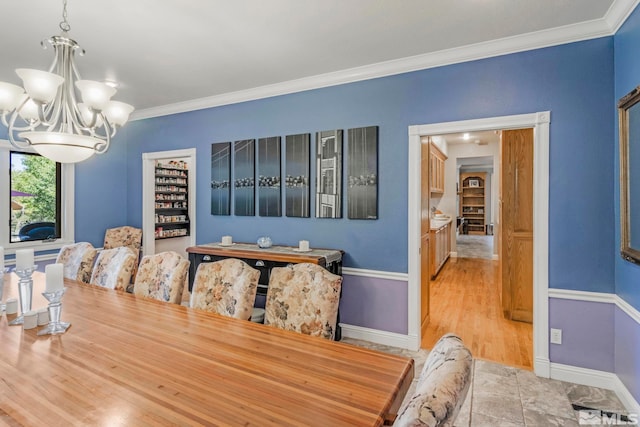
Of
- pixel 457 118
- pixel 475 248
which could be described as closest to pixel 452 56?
pixel 457 118

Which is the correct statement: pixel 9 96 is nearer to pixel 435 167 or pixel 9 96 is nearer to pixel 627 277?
pixel 627 277

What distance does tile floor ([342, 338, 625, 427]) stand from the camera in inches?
83.4

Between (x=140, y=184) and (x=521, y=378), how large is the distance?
16.9 feet

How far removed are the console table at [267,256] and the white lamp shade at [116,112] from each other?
5.10 feet

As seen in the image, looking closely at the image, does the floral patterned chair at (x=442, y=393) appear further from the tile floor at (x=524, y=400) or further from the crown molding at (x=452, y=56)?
the crown molding at (x=452, y=56)

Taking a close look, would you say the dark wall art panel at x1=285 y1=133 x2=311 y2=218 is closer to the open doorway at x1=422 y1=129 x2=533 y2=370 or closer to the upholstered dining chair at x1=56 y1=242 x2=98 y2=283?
the open doorway at x1=422 y1=129 x2=533 y2=370

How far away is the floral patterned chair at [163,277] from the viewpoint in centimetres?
238

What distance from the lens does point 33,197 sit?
14.1ft

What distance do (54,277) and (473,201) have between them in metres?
13.2

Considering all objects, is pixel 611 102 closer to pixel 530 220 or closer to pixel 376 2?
pixel 530 220

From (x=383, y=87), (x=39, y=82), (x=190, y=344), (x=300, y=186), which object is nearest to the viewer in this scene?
(x=190, y=344)

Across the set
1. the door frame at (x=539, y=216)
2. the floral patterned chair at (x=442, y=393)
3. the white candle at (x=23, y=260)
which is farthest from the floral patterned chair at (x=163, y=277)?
the door frame at (x=539, y=216)

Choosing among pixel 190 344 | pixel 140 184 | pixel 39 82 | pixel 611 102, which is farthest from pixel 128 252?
pixel 611 102

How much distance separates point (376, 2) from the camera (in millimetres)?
2203
